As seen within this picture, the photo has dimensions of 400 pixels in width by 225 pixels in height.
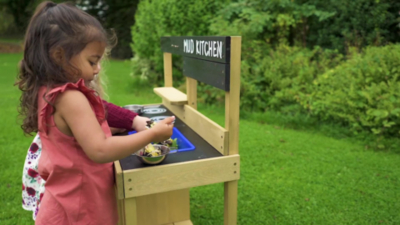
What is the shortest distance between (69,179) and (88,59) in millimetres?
522

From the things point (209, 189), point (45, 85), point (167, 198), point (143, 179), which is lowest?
point (209, 189)

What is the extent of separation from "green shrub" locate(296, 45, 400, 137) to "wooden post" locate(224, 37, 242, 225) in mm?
3014

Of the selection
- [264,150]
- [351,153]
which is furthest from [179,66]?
[351,153]

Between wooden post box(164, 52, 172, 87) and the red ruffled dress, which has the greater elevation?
wooden post box(164, 52, 172, 87)

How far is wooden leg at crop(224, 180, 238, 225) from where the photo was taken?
1.93 metres

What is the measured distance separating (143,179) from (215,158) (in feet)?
1.28

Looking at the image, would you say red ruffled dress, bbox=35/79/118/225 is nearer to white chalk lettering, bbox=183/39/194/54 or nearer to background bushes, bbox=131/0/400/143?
white chalk lettering, bbox=183/39/194/54

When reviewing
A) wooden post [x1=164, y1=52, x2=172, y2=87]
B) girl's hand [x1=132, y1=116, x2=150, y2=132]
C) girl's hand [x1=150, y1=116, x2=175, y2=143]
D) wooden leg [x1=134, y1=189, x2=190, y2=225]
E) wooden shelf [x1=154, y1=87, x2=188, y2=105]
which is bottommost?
wooden leg [x1=134, y1=189, x2=190, y2=225]

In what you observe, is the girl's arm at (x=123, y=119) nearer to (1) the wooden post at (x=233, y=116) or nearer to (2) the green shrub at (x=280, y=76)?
(1) the wooden post at (x=233, y=116)

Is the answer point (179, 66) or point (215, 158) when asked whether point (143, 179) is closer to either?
point (215, 158)

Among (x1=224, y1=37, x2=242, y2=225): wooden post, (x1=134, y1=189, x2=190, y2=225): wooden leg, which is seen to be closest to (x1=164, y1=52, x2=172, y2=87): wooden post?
(x1=134, y1=189, x2=190, y2=225): wooden leg

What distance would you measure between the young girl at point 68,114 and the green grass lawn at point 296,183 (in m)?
0.84

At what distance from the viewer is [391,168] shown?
369 cm

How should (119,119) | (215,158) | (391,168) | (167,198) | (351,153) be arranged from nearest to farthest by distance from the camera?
(215,158)
(119,119)
(167,198)
(391,168)
(351,153)
